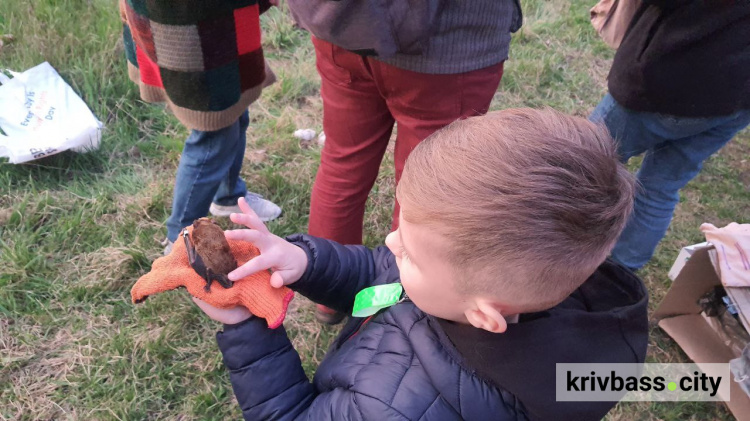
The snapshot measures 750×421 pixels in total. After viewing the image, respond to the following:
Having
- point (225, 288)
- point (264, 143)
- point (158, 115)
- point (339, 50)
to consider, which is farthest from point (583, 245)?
point (158, 115)

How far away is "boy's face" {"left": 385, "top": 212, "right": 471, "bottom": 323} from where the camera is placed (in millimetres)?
973

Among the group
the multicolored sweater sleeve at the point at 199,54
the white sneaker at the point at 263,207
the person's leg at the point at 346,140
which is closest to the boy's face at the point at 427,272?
the person's leg at the point at 346,140

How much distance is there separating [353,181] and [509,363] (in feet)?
3.24

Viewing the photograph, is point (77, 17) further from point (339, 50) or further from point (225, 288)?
point (225, 288)

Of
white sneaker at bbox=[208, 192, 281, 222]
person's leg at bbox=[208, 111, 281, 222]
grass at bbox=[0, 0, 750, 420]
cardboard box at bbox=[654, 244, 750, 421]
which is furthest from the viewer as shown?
white sneaker at bbox=[208, 192, 281, 222]

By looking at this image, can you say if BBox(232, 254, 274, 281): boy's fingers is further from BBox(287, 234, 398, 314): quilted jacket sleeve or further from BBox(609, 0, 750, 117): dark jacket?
BBox(609, 0, 750, 117): dark jacket

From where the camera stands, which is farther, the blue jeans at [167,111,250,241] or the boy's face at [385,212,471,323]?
the blue jeans at [167,111,250,241]

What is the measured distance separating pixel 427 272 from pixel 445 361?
0.20m

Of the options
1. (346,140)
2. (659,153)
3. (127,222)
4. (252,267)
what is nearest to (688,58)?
→ (659,153)

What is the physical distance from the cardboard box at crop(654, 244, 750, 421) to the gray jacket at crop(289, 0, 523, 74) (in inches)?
51.3

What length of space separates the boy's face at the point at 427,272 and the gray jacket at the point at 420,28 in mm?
547

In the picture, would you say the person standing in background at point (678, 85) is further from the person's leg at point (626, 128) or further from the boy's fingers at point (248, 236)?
the boy's fingers at point (248, 236)

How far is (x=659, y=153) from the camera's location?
6.75ft

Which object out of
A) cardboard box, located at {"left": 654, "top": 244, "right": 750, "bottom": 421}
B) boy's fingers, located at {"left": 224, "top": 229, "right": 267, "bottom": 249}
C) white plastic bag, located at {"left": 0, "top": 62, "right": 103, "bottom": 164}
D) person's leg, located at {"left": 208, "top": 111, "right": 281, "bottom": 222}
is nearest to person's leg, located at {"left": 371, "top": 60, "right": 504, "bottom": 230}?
boy's fingers, located at {"left": 224, "top": 229, "right": 267, "bottom": 249}
